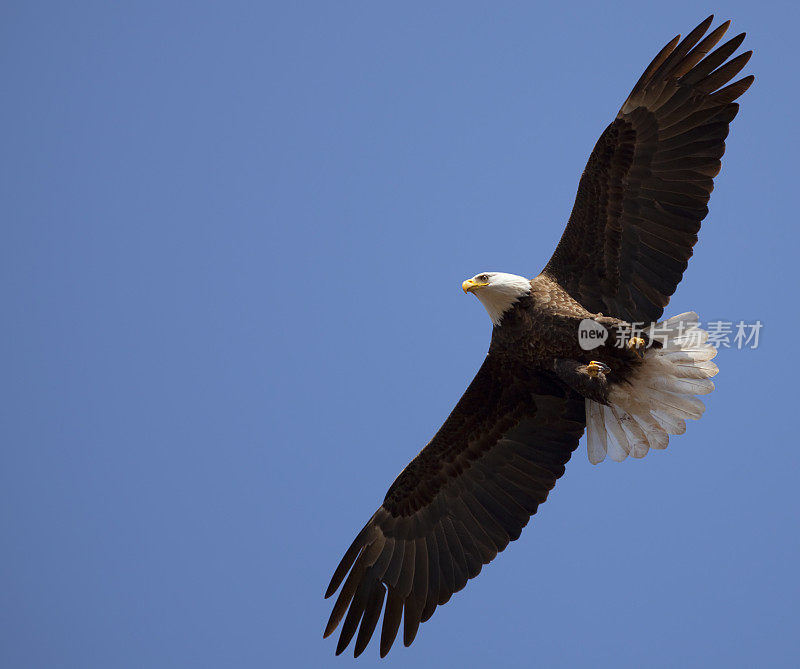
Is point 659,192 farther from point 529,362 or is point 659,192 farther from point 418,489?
point 418,489

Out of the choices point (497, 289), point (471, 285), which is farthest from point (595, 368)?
point (471, 285)

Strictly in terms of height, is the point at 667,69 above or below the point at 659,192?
above

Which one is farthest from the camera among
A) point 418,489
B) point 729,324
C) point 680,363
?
point 418,489

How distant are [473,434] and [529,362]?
90 centimetres

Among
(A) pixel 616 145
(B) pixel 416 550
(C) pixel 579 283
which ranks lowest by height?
(B) pixel 416 550

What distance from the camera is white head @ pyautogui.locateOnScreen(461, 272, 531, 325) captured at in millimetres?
7664

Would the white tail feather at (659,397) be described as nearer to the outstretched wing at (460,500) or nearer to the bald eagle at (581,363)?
the bald eagle at (581,363)

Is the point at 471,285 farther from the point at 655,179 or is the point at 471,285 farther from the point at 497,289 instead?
the point at 655,179

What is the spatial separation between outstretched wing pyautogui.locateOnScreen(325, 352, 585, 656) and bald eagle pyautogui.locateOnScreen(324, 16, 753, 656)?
0.4 inches

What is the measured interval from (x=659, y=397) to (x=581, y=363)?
0.63 meters

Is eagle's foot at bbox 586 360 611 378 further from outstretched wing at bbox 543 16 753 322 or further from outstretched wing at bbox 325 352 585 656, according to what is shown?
outstretched wing at bbox 325 352 585 656

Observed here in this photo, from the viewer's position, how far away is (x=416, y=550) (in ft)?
27.1

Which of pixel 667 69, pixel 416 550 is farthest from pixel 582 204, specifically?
pixel 416 550

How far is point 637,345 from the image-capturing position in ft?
23.7
